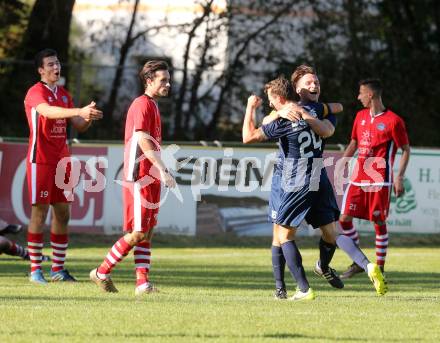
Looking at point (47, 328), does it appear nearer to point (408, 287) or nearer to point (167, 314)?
point (167, 314)

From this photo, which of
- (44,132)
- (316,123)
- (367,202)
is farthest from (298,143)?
(367,202)

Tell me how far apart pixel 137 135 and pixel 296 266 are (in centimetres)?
185

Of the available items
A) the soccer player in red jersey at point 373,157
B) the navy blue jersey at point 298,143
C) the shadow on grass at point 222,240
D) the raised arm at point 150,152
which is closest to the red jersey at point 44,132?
the raised arm at point 150,152

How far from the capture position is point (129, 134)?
34.2 ft

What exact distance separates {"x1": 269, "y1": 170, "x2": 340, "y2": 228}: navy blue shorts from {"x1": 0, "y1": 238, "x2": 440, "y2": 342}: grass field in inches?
28.2

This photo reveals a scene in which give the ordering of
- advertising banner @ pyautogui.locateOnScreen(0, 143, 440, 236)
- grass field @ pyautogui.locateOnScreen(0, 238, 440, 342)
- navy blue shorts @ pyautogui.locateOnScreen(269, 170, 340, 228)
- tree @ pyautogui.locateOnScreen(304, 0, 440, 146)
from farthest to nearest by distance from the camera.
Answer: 1. tree @ pyautogui.locateOnScreen(304, 0, 440, 146)
2. advertising banner @ pyautogui.locateOnScreen(0, 143, 440, 236)
3. navy blue shorts @ pyautogui.locateOnScreen(269, 170, 340, 228)
4. grass field @ pyautogui.locateOnScreen(0, 238, 440, 342)

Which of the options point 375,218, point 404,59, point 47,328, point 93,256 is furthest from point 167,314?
point 404,59

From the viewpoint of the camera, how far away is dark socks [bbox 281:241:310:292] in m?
9.95

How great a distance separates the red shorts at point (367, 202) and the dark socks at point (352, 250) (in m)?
2.09

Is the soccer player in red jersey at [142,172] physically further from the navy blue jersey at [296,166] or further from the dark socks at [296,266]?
the dark socks at [296,266]

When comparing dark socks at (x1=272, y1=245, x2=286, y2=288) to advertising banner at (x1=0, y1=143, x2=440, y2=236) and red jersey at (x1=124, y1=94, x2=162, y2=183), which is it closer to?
red jersey at (x1=124, y1=94, x2=162, y2=183)

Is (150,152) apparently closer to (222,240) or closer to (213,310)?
(213,310)

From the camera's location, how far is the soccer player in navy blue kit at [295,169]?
984 cm

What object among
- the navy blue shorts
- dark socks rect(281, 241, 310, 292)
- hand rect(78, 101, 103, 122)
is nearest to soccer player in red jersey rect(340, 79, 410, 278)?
the navy blue shorts
